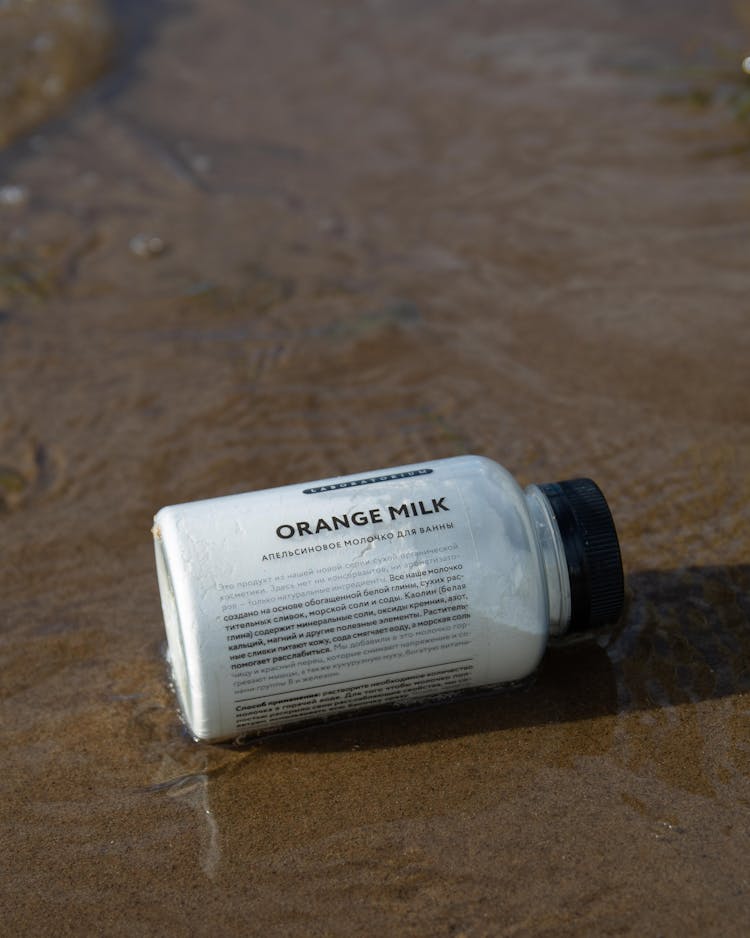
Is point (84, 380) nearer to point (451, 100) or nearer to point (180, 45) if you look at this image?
point (451, 100)

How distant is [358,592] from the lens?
2.02m

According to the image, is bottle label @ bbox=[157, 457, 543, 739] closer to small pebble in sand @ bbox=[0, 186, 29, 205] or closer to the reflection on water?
small pebble in sand @ bbox=[0, 186, 29, 205]

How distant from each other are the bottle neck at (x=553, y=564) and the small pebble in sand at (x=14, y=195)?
366cm

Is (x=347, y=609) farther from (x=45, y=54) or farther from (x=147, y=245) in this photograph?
(x=45, y=54)

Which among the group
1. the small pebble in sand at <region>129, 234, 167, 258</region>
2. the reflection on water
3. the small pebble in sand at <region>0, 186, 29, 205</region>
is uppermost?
the reflection on water

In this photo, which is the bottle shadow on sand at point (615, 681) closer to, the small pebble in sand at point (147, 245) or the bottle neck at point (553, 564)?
the bottle neck at point (553, 564)

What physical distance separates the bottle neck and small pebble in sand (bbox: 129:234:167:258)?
2.74m

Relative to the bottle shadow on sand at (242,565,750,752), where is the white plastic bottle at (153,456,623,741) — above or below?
above

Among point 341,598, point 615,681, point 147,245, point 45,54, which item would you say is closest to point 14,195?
point 147,245

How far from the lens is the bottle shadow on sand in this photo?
2.20m

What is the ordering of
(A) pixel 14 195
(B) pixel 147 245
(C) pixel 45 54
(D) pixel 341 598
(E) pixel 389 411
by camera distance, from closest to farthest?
(D) pixel 341 598, (E) pixel 389 411, (B) pixel 147 245, (A) pixel 14 195, (C) pixel 45 54

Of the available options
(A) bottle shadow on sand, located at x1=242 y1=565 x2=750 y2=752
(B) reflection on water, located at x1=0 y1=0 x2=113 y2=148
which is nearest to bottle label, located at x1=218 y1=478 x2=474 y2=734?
(A) bottle shadow on sand, located at x1=242 y1=565 x2=750 y2=752

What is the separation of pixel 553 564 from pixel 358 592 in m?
0.42

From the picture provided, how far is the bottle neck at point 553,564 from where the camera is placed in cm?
212
